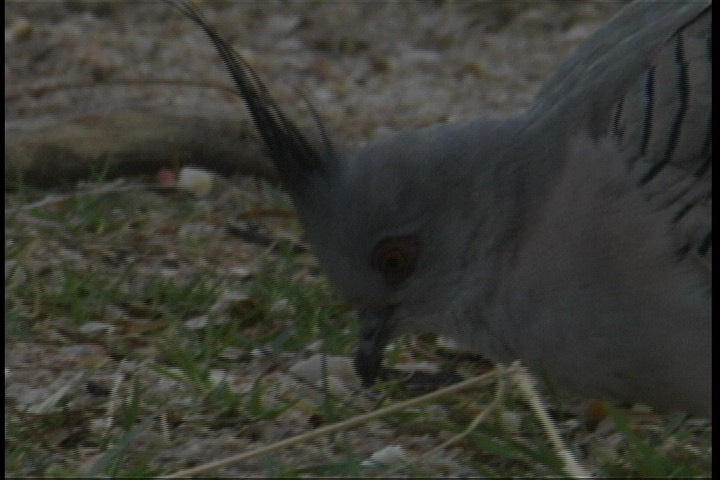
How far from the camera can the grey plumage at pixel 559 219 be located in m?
3.61

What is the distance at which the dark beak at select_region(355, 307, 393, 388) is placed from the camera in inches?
155

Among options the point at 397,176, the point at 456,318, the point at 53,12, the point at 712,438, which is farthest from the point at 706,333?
the point at 53,12

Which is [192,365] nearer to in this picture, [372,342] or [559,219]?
[372,342]

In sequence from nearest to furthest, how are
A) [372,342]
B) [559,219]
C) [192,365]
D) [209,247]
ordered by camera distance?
1. [559,219]
2. [192,365]
3. [372,342]
4. [209,247]

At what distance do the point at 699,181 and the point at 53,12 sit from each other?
18.0 feet

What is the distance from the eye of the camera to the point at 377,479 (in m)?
3.29

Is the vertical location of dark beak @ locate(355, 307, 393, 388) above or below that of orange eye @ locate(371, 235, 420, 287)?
below

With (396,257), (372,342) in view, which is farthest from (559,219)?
(372,342)

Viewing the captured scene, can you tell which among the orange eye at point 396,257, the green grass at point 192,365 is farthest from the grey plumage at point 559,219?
the green grass at point 192,365

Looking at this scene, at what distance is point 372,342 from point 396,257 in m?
0.26

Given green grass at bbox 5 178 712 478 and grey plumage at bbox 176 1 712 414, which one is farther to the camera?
grey plumage at bbox 176 1 712 414

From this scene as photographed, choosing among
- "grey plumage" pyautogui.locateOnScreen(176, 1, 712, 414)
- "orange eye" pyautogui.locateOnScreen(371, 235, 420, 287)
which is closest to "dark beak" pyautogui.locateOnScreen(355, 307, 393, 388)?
"grey plumage" pyautogui.locateOnScreen(176, 1, 712, 414)

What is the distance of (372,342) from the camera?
4.02 meters

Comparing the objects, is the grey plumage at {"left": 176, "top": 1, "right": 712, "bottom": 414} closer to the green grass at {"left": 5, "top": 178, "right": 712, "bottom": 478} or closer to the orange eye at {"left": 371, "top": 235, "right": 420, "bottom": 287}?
the orange eye at {"left": 371, "top": 235, "right": 420, "bottom": 287}
